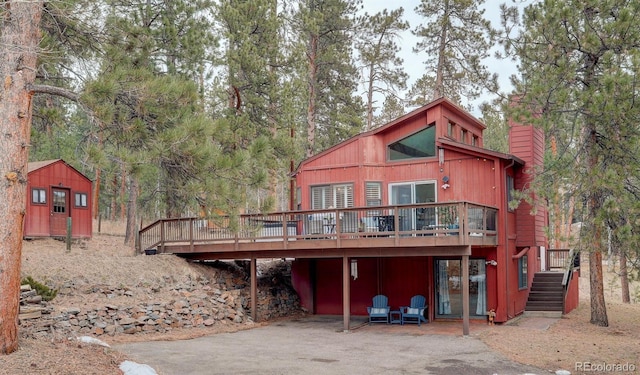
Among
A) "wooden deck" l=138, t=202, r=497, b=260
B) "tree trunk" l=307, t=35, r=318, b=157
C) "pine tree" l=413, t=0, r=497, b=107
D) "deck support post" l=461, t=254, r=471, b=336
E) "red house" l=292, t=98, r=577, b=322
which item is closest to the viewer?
"deck support post" l=461, t=254, r=471, b=336

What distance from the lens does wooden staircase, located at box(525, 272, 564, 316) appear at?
56.7ft

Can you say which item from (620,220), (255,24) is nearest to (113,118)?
(620,220)

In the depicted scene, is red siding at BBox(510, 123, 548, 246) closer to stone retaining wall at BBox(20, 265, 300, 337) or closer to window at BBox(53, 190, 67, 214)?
stone retaining wall at BBox(20, 265, 300, 337)

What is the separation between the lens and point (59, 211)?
19344 mm

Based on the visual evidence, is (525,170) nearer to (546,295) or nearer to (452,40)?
(546,295)

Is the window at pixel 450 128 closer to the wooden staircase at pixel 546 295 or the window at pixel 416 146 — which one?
the window at pixel 416 146

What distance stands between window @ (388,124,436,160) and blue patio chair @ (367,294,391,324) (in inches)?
166

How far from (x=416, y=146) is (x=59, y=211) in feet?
39.7

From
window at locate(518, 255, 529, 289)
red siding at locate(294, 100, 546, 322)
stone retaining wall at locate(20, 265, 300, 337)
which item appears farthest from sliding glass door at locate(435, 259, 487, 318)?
stone retaining wall at locate(20, 265, 300, 337)

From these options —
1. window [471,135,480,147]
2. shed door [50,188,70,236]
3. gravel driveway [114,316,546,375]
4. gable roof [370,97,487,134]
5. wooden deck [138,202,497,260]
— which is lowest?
gravel driveway [114,316,546,375]

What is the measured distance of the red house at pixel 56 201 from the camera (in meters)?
18.3

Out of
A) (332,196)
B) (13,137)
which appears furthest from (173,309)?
(13,137)

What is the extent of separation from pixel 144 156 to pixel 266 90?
14.1 meters

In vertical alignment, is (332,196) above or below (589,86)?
below
